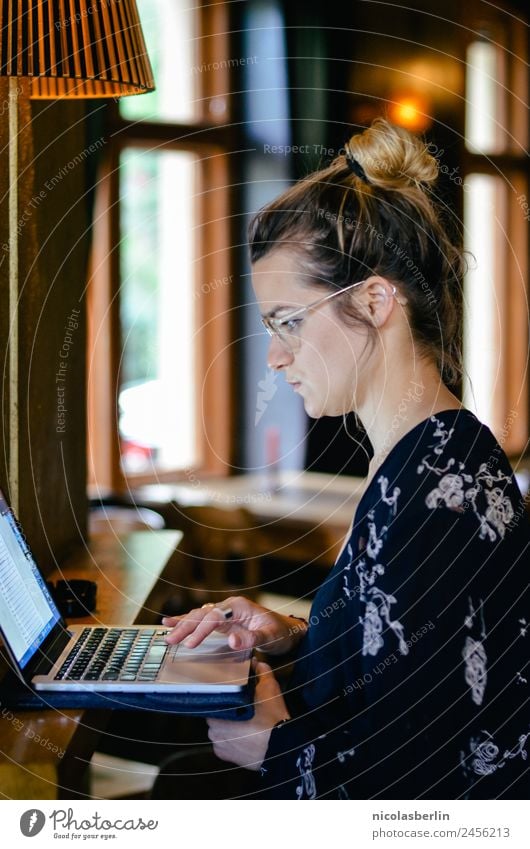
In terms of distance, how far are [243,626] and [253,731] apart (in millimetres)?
158

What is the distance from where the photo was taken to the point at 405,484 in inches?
39.8

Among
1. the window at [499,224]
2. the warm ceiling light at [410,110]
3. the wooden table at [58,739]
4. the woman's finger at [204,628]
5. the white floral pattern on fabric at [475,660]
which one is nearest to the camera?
the wooden table at [58,739]

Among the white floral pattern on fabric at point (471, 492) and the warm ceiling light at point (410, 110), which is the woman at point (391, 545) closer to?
the white floral pattern on fabric at point (471, 492)

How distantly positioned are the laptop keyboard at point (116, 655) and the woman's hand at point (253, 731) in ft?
0.30

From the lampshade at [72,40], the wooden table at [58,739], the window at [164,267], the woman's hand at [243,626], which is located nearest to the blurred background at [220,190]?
the window at [164,267]

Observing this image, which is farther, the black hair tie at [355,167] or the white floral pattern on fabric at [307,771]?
the black hair tie at [355,167]

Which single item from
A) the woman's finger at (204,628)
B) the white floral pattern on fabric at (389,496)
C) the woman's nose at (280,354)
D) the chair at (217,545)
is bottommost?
the chair at (217,545)

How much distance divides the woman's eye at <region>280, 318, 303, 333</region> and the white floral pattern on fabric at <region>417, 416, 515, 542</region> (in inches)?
8.5

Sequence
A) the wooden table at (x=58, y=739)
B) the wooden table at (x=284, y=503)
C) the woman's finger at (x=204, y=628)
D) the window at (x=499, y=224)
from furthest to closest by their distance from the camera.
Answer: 1. the window at (x=499, y=224)
2. the wooden table at (x=284, y=503)
3. the woman's finger at (x=204, y=628)
4. the wooden table at (x=58, y=739)

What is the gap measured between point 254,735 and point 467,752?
21 cm

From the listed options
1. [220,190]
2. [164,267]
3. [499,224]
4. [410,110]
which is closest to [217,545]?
[164,267]

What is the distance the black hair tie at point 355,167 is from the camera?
1.12 metres

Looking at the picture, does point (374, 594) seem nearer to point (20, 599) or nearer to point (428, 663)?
point (428, 663)
